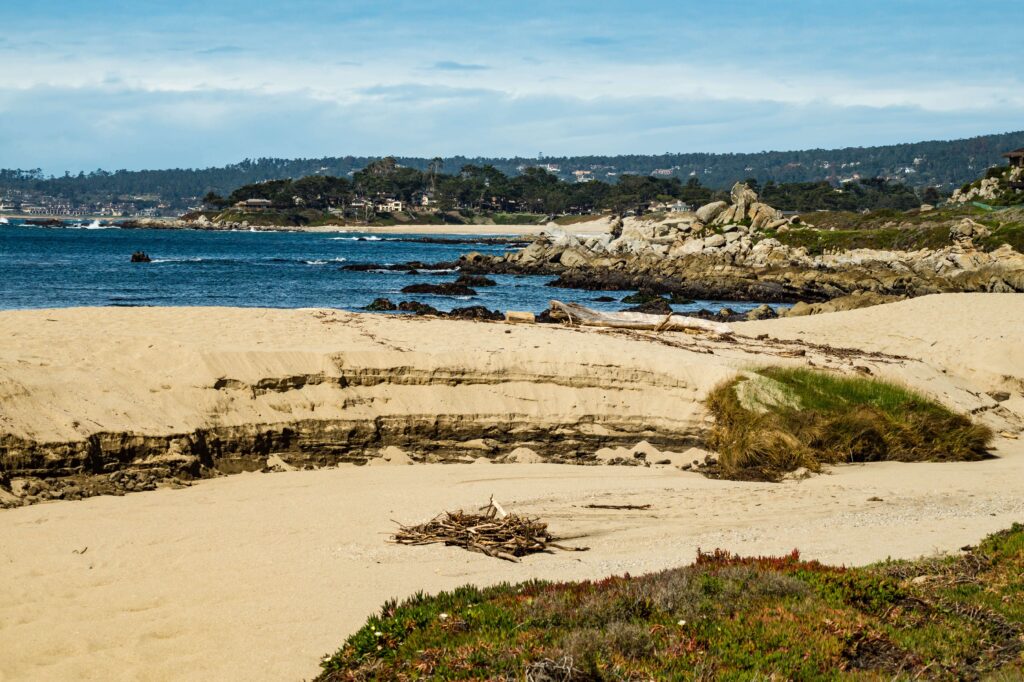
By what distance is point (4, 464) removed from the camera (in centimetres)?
941

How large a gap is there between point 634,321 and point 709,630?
47.1 ft

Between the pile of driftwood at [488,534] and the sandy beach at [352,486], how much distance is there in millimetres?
152

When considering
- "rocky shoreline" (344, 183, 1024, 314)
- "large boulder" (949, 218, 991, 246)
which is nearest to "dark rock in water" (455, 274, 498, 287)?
"rocky shoreline" (344, 183, 1024, 314)

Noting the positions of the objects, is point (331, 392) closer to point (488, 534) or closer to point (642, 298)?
point (488, 534)

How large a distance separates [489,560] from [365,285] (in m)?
40.2

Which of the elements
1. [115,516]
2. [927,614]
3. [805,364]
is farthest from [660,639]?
[805,364]

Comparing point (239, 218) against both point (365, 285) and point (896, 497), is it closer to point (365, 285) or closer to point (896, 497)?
point (365, 285)

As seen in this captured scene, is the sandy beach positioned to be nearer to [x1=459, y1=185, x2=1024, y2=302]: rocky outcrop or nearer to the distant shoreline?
[x1=459, y1=185, x2=1024, y2=302]: rocky outcrop

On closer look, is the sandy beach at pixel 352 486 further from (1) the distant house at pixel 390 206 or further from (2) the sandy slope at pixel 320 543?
(1) the distant house at pixel 390 206

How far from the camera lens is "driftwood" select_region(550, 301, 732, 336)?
1819 cm

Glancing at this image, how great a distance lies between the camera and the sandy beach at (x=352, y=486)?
672 centimetres

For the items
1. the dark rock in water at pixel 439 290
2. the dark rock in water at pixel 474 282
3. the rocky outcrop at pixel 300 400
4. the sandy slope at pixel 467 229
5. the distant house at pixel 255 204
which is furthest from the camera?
the distant house at pixel 255 204

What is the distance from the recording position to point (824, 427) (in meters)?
12.3

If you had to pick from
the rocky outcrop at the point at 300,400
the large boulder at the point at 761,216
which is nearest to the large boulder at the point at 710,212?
the large boulder at the point at 761,216
